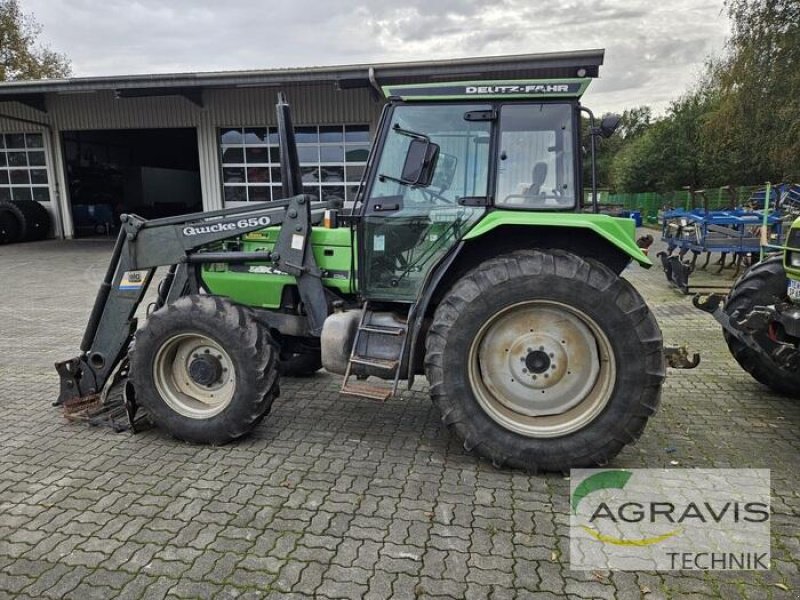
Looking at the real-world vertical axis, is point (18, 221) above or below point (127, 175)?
below

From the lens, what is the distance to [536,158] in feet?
12.2

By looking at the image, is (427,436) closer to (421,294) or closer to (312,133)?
(421,294)

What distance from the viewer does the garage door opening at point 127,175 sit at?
22.0m

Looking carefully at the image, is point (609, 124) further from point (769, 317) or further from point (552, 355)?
point (769, 317)

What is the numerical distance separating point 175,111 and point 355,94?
5900 millimetres

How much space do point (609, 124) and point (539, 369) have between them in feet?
5.61

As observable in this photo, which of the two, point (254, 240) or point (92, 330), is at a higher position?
point (254, 240)

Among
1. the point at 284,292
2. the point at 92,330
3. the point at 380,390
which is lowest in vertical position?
the point at 380,390

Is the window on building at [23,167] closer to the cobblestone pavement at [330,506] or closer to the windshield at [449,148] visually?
the cobblestone pavement at [330,506]

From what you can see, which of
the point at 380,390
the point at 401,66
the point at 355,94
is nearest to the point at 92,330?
the point at 380,390

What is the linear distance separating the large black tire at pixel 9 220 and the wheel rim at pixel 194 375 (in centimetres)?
1830

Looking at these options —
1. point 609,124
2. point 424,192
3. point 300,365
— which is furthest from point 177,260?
point 609,124

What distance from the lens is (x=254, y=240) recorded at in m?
4.44

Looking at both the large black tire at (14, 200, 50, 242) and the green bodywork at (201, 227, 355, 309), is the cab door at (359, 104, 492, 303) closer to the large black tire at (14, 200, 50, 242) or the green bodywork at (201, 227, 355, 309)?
the green bodywork at (201, 227, 355, 309)
